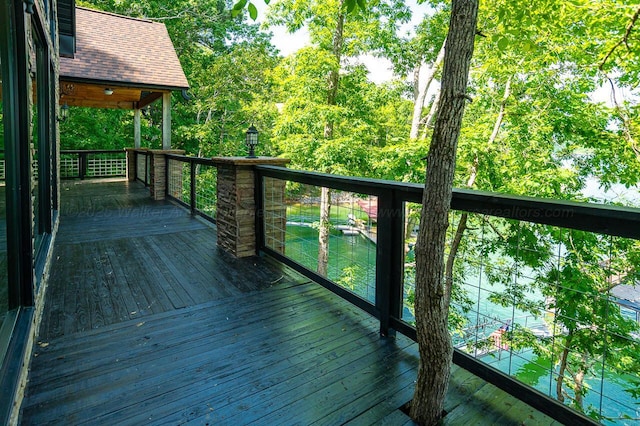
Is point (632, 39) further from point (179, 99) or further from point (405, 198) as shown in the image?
point (179, 99)

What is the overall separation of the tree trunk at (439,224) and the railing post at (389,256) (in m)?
0.75

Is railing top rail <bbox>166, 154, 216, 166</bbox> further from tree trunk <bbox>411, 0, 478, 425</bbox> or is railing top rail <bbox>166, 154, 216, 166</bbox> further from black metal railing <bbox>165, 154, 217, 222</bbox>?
tree trunk <bbox>411, 0, 478, 425</bbox>

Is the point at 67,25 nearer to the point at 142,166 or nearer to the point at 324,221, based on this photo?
the point at 142,166

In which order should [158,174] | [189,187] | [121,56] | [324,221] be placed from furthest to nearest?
1. [121,56]
2. [158,174]
3. [189,187]
4. [324,221]

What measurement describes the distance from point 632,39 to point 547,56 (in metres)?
1.81

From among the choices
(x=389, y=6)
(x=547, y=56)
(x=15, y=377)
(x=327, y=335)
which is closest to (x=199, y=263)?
(x=327, y=335)

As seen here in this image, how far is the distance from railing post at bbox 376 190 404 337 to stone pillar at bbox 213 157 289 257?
1796mm

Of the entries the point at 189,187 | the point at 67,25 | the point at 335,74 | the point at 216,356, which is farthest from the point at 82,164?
the point at 216,356

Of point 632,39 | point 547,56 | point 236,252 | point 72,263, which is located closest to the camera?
point 72,263

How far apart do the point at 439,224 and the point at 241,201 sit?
2.95 metres

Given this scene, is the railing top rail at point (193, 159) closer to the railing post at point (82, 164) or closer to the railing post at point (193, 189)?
the railing post at point (193, 189)

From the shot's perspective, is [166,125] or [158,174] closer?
[158,174]

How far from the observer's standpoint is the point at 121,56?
934cm

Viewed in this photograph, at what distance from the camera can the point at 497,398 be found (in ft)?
6.25
